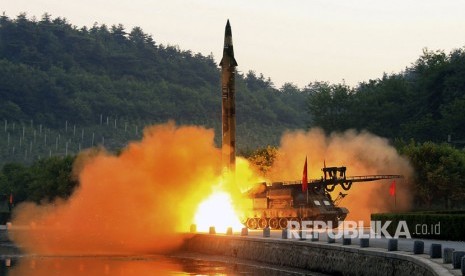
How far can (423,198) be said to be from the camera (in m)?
98.8

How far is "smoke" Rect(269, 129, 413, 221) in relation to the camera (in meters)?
95.8

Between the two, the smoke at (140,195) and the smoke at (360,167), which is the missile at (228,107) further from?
the smoke at (360,167)

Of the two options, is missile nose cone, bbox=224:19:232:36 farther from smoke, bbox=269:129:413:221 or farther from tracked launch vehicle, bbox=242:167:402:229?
smoke, bbox=269:129:413:221

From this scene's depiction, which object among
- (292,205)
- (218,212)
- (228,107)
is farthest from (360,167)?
(218,212)

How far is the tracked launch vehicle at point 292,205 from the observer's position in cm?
7844

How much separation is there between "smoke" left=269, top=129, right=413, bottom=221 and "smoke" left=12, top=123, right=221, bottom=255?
15.0 meters

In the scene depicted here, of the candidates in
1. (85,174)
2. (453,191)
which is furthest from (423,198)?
(85,174)

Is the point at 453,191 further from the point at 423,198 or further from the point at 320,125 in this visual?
the point at 320,125

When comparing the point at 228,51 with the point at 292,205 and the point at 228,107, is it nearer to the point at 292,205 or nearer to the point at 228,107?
the point at 228,107

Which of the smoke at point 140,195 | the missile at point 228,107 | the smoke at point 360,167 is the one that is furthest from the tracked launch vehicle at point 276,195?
the smoke at point 360,167

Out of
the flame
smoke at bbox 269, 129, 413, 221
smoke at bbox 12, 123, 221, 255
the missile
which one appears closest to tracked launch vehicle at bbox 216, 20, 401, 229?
the missile

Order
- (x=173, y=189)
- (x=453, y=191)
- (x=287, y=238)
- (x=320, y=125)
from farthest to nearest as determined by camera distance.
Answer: (x=320, y=125) → (x=453, y=191) → (x=173, y=189) → (x=287, y=238)

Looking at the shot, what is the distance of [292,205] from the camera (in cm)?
7881

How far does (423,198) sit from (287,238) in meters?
43.2
